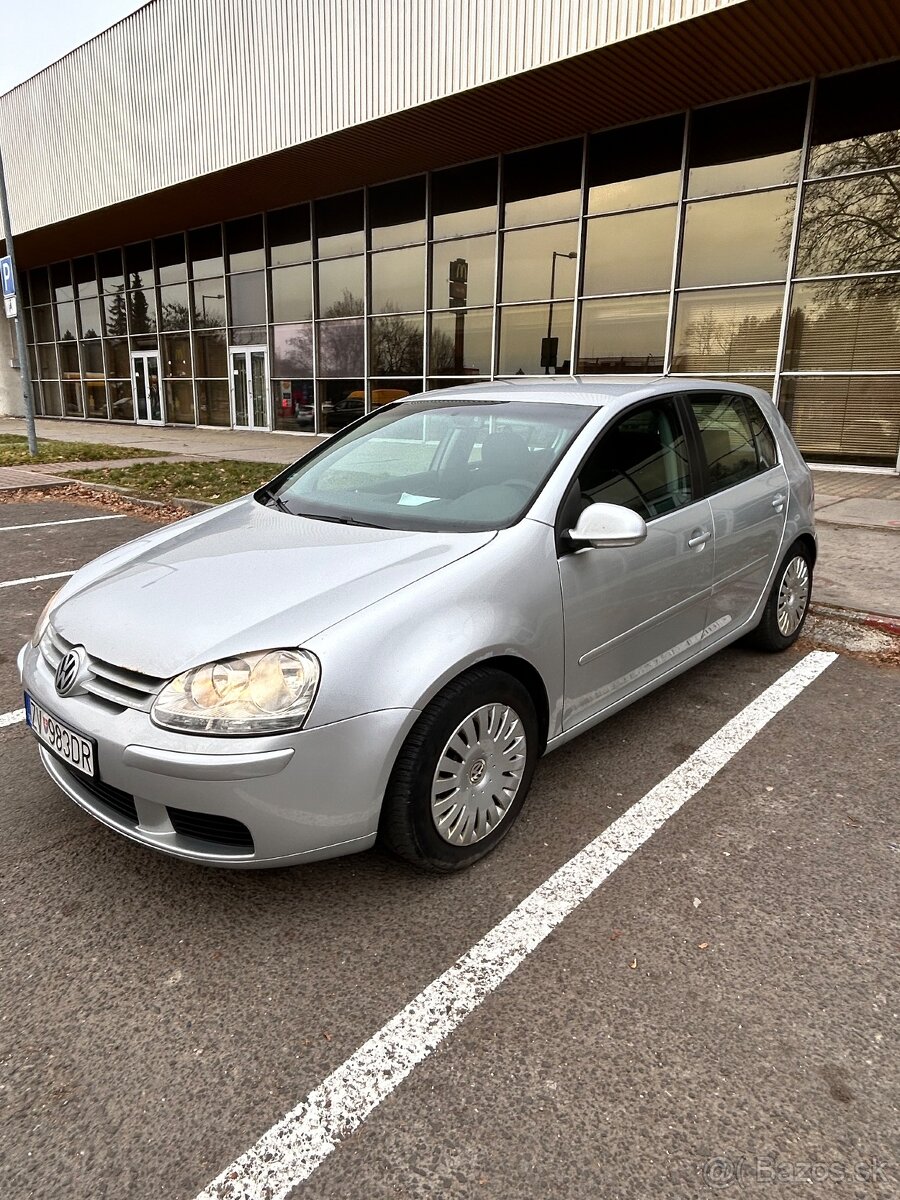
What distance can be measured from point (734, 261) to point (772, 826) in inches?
473

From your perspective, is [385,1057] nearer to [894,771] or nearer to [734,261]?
[894,771]

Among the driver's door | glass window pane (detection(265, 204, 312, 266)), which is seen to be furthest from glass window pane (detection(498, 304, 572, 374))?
the driver's door

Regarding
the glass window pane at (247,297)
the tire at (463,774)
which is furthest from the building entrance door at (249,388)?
the tire at (463,774)

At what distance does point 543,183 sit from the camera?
47.4 ft

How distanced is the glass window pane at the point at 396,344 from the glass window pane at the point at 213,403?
241 inches

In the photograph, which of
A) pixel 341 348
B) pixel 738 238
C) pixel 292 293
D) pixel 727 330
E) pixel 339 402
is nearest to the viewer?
pixel 738 238

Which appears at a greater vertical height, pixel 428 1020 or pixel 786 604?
pixel 786 604

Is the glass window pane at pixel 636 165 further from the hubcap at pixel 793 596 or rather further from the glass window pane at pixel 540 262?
the hubcap at pixel 793 596

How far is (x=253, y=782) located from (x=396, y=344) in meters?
16.3

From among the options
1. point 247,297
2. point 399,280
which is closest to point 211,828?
point 399,280

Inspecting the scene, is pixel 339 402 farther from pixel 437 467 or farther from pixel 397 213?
pixel 437 467

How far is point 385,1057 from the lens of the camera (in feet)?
6.27

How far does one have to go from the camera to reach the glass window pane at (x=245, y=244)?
20031 mm

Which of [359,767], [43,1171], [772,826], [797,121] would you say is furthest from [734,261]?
[43,1171]
